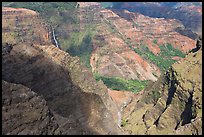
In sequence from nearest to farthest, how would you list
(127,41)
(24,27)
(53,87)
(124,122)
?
1. (53,87)
2. (124,122)
3. (24,27)
4. (127,41)

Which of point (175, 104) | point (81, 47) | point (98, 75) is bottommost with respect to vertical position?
point (98, 75)

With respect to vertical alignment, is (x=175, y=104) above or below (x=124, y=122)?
above

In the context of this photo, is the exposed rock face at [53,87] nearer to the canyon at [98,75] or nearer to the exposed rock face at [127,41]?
the canyon at [98,75]

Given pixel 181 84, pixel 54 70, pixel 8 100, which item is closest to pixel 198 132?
pixel 181 84

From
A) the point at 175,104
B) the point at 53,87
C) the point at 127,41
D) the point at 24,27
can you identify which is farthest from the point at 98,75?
the point at 53,87

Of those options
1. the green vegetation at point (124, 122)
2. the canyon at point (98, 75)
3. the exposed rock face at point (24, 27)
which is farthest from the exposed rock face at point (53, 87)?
the exposed rock face at point (24, 27)

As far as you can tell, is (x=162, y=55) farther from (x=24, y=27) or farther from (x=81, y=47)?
(x=24, y=27)

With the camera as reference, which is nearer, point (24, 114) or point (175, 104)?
point (24, 114)

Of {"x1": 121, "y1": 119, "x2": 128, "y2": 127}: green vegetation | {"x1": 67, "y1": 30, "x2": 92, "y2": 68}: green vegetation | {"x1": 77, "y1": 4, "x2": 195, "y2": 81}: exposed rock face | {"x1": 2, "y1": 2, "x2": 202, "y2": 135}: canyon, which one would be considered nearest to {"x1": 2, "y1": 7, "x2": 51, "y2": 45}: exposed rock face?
{"x1": 2, "y1": 2, "x2": 202, "y2": 135}: canyon
